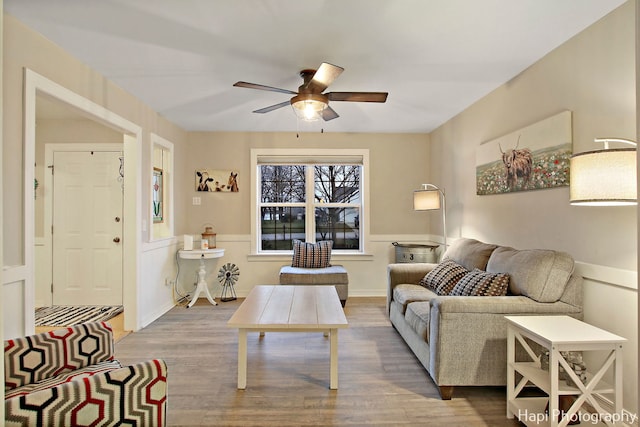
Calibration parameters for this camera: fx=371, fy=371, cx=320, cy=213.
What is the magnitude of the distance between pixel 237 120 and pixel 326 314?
114 inches

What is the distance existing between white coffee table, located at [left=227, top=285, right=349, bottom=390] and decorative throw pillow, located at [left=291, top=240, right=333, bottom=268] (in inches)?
62.4

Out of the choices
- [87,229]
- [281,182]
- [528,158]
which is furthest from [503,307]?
[87,229]

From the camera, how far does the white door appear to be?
4.59 metres

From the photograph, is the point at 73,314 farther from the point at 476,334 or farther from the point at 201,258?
the point at 476,334

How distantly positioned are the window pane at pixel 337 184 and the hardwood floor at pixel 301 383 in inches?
84.9

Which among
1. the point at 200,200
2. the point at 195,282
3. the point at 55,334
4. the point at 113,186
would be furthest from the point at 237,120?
the point at 55,334

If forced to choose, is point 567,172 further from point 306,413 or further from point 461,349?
point 306,413

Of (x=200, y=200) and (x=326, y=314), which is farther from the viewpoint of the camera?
(x=200, y=200)

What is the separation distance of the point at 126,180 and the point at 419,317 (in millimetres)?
3062

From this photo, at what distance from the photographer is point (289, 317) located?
2652 mm

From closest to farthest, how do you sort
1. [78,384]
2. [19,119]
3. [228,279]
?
[78,384], [19,119], [228,279]

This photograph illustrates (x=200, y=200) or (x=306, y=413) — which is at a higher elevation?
(x=200, y=200)

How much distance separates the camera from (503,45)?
2605 millimetres

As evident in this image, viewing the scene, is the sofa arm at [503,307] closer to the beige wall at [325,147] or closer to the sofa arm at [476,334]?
the sofa arm at [476,334]
